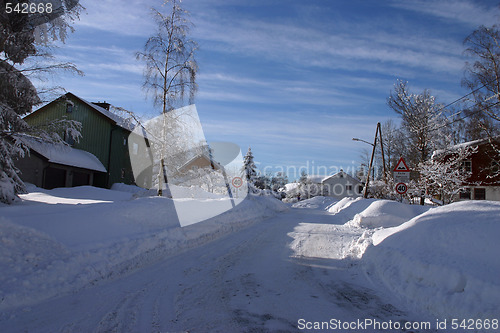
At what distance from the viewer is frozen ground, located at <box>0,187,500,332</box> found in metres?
4.18

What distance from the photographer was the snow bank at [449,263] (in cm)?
425

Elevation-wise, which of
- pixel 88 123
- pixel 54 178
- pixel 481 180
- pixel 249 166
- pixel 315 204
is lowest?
pixel 315 204

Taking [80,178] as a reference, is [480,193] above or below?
below

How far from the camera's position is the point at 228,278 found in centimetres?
613

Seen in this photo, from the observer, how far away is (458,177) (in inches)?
1024

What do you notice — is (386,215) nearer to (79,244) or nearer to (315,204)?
(79,244)

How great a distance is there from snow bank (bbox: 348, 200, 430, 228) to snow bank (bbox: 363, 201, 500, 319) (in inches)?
335

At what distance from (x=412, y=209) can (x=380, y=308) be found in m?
13.8

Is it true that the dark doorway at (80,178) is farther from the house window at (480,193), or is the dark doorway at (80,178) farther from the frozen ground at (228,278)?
the house window at (480,193)

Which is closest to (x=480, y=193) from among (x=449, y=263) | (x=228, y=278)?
Answer: (x=449, y=263)

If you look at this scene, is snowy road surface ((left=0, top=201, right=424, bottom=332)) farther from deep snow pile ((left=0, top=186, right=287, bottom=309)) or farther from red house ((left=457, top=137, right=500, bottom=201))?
red house ((left=457, top=137, right=500, bottom=201))

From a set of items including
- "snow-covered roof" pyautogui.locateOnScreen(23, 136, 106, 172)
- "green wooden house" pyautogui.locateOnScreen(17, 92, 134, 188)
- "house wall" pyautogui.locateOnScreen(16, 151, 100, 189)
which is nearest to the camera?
"house wall" pyautogui.locateOnScreen(16, 151, 100, 189)

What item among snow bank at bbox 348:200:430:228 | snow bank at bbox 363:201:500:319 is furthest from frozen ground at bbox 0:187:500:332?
snow bank at bbox 348:200:430:228

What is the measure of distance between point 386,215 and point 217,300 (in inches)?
523
